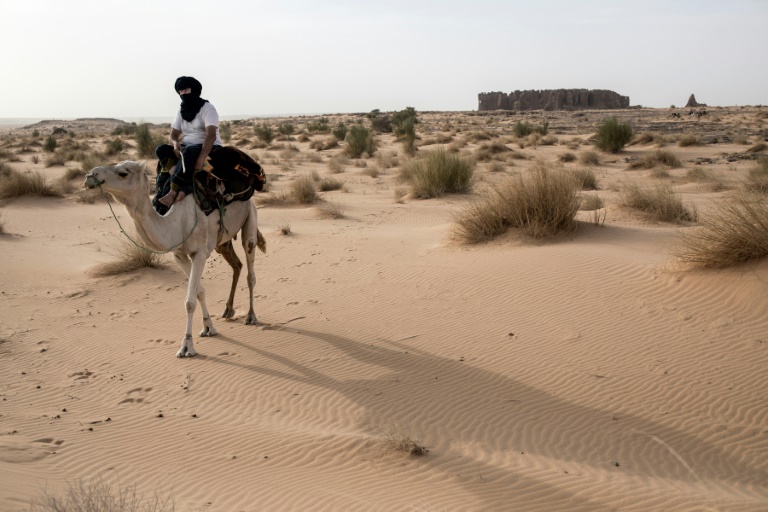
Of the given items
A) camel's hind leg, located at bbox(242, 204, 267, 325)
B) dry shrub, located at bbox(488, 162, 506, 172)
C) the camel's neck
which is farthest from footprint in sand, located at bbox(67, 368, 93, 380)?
dry shrub, located at bbox(488, 162, 506, 172)

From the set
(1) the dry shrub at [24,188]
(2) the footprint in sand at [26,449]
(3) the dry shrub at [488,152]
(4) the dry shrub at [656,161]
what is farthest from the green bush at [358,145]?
(2) the footprint in sand at [26,449]

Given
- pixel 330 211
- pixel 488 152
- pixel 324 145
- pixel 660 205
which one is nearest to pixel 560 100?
A: pixel 324 145

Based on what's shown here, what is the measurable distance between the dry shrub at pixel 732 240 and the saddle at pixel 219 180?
19.5 feet

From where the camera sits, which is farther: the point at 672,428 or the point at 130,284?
the point at 130,284

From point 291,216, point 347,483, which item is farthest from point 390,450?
point 291,216

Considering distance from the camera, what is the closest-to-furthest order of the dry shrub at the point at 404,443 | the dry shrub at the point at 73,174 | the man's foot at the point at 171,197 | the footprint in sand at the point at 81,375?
the dry shrub at the point at 404,443, the man's foot at the point at 171,197, the footprint in sand at the point at 81,375, the dry shrub at the point at 73,174

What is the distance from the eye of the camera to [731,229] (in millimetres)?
8797

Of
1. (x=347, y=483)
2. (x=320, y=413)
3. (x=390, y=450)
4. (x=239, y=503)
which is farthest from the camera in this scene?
(x=320, y=413)

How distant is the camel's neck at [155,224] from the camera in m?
7.09

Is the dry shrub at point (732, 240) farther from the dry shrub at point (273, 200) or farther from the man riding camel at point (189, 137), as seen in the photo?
the dry shrub at point (273, 200)

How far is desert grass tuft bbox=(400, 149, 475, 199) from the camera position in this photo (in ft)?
63.6

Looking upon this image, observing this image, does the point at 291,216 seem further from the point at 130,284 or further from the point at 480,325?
the point at 480,325

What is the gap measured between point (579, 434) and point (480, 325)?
2909 millimetres

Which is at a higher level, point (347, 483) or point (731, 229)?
point (731, 229)
